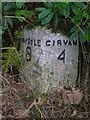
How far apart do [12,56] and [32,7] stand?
288 millimetres

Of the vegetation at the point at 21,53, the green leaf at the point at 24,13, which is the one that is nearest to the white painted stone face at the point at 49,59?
the vegetation at the point at 21,53

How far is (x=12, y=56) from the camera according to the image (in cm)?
192

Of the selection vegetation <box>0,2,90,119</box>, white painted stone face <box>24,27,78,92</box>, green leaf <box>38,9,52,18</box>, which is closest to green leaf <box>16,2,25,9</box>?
vegetation <box>0,2,90,119</box>

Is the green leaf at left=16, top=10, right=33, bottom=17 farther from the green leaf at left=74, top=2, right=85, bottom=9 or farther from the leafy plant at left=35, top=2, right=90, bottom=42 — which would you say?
the green leaf at left=74, top=2, right=85, bottom=9

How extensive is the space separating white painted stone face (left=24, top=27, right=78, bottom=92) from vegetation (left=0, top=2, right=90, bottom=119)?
36mm

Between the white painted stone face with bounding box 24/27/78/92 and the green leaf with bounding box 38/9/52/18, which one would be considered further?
the white painted stone face with bounding box 24/27/78/92

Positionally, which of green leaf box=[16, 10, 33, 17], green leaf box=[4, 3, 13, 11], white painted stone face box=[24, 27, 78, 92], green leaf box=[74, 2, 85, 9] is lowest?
white painted stone face box=[24, 27, 78, 92]

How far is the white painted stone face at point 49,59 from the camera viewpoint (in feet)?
6.48

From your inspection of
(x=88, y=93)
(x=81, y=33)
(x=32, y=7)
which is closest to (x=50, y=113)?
(x=88, y=93)

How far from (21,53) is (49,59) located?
0.52 feet

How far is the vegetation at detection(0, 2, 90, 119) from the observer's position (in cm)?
184

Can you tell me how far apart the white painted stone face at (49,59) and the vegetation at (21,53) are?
0.12ft

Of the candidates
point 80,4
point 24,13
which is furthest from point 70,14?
point 24,13

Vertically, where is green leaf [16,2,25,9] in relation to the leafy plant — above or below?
above
